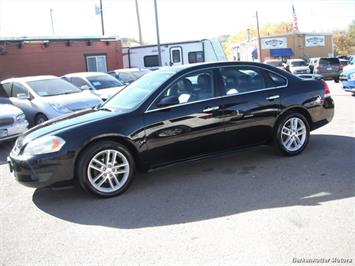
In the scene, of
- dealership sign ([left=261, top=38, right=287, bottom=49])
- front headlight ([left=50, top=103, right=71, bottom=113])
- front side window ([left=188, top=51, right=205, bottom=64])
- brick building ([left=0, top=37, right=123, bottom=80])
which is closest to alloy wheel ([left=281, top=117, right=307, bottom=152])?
front headlight ([left=50, top=103, right=71, bottom=113])

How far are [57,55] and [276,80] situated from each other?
57.5 feet

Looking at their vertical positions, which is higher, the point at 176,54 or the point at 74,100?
the point at 176,54

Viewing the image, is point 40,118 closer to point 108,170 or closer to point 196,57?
point 108,170

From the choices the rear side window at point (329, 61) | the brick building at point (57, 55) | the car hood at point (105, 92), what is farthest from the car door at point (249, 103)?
the rear side window at point (329, 61)

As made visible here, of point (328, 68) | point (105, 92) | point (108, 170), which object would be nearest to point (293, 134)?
point (108, 170)

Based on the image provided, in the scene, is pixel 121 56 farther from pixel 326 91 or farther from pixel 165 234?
pixel 165 234

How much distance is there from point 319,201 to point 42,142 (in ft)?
10.7

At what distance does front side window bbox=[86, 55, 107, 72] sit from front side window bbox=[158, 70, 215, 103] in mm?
18244

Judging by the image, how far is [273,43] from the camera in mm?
57625

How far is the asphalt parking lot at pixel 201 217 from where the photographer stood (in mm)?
3748

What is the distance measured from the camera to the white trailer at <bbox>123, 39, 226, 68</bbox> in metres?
22.0

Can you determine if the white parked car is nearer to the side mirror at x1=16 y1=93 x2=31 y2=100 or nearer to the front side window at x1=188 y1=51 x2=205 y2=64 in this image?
the front side window at x1=188 y1=51 x2=205 y2=64

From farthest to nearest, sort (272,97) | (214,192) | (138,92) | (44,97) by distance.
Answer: (44,97) → (272,97) → (138,92) → (214,192)

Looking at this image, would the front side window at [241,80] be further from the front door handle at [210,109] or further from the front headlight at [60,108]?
the front headlight at [60,108]
